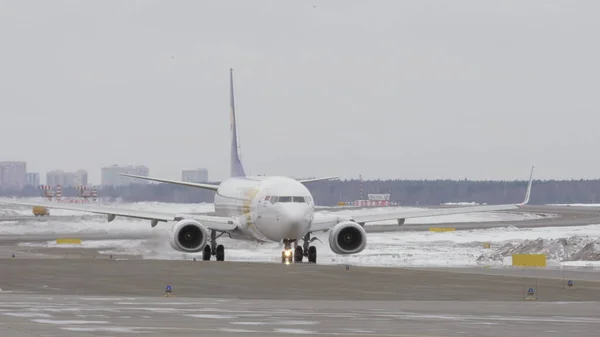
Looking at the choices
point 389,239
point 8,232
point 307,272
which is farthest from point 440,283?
point 8,232

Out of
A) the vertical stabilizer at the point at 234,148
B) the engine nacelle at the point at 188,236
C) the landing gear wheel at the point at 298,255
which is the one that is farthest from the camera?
the vertical stabilizer at the point at 234,148

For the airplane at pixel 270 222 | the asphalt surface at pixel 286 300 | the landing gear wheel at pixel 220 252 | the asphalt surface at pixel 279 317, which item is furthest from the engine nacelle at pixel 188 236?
the asphalt surface at pixel 279 317

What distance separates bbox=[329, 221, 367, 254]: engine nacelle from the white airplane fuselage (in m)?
1.84

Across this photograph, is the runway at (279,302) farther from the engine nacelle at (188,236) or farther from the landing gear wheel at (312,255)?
the engine nacelle at (188,236)

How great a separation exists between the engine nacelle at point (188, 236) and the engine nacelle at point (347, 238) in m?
5.46

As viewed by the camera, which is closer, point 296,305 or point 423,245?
point 296,305

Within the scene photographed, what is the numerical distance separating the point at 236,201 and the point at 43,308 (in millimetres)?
32980

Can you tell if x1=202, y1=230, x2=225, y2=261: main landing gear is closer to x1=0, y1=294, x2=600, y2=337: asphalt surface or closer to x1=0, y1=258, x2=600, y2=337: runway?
x1=0, y1=258, x2=600, y2=337: runway

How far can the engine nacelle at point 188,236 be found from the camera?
177 feet

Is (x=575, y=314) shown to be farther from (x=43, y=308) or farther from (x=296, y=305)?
(x=43, y=308)

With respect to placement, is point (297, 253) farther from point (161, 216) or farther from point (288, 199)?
point (161, 216)

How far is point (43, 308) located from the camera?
970 inches

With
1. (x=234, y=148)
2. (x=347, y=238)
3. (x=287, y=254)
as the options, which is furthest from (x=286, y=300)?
(x=234, y=148)

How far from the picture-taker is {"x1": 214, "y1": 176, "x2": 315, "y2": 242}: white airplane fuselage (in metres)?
51.5
